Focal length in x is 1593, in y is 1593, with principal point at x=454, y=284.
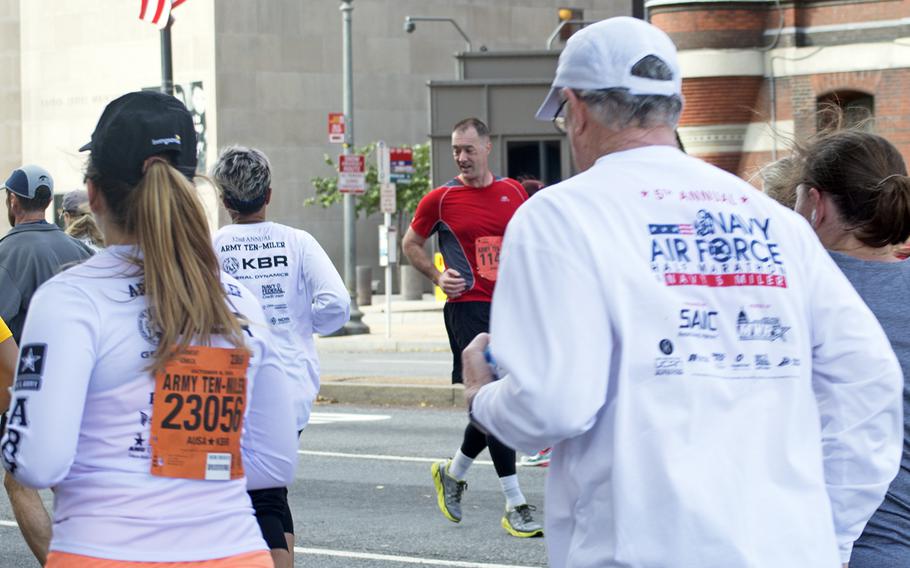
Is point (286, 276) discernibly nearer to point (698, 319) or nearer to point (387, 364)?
point (698, 319)

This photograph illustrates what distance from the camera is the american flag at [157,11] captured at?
19.0 meters

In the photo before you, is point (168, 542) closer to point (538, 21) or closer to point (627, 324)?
point (627, 324)

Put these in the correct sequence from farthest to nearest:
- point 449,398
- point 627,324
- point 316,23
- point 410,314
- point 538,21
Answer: point 538,21 < point 316,23 < point 410,314 < point 449,398 < point 627,324

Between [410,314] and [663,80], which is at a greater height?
[663,80]

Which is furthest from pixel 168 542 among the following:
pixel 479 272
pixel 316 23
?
pixel 316 23

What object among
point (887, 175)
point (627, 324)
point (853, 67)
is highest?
point (853, 67)

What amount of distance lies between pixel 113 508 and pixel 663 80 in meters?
1.33

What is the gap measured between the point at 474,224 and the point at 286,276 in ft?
10.3

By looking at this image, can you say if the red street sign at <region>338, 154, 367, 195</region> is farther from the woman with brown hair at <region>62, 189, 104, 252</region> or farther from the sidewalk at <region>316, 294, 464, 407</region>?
the woman with brown hair at <region>62, 189, 104, 252</region>

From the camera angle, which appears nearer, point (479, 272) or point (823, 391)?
point (823, 391)

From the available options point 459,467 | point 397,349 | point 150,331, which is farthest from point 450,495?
point 397,349

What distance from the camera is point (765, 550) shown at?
287 cm

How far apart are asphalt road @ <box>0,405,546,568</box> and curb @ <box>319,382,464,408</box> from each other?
137 cm

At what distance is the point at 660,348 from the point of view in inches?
113
